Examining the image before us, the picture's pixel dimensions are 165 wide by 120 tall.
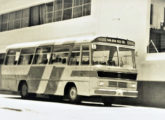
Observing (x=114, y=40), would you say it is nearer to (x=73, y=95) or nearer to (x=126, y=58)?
(x=126, y=58)

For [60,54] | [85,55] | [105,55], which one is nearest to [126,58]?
[105,55]

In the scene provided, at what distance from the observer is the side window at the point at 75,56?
19.0 m

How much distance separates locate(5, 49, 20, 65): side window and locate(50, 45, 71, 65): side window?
347 centimetres

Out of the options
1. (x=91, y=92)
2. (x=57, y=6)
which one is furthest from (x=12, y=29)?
(x=91, y=92)

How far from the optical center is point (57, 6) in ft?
97.7

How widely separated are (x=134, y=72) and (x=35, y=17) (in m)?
15.3

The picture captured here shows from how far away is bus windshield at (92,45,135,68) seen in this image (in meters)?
18.3

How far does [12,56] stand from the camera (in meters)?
24.0

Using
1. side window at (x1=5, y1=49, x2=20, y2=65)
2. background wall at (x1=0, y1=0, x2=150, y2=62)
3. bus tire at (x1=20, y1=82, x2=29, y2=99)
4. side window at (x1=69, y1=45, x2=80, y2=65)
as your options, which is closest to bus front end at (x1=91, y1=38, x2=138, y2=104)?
side window at (x1=69, y1=45, x2=80, y2=65)

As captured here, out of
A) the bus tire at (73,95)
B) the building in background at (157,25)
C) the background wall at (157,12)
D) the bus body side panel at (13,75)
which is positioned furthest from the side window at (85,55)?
the background wall at (157,12)

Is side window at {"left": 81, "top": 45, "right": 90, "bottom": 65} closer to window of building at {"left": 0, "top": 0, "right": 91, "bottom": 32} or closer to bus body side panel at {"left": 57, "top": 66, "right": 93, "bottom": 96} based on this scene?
bus body side panel at {"left": 57, "top": 66, "right": 93, "bottom": 96}

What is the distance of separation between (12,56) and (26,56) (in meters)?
1.52

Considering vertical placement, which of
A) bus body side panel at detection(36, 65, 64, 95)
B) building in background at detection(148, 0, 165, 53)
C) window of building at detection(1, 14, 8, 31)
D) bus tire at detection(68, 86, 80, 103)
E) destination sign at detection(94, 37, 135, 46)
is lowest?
bus tire at detection(68, 86, 80, 103)

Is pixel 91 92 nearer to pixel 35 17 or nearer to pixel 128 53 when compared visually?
pixel 128 53
